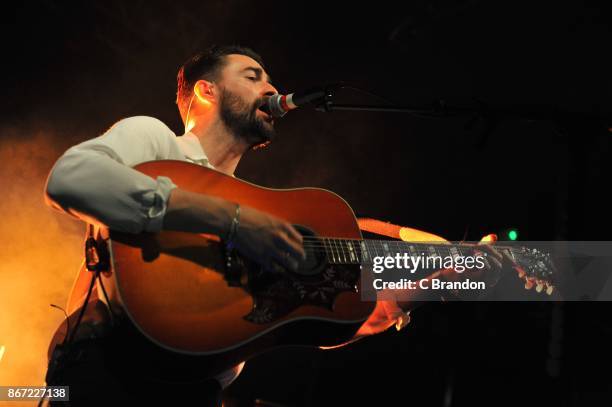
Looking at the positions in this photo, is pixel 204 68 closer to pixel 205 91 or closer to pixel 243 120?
pixel 205 91

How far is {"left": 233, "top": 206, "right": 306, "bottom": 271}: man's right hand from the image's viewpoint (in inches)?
66.6

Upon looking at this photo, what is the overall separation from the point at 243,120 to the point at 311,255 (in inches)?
39.4

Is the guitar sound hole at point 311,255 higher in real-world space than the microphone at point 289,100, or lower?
lower

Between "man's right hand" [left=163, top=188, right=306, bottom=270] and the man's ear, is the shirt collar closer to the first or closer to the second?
the man's ear

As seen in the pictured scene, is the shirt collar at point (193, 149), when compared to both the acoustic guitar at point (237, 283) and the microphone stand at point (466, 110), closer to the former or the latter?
the acoustic guitar at point (237, 283)

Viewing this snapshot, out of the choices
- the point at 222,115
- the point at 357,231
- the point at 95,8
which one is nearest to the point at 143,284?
the point at 357,231

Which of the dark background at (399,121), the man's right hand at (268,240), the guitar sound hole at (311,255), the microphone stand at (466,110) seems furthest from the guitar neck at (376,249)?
the dark background at (399,121)

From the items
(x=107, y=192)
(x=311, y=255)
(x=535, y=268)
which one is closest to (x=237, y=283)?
(x=311, y=255)

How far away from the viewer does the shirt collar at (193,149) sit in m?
2.25

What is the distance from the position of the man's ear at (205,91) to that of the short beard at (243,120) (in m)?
0.14

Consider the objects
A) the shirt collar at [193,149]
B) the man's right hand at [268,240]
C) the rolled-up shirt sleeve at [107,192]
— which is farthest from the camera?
the shirt collar at [193,149]

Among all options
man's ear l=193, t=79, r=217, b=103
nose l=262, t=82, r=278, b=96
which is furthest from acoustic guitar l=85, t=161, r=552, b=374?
man's ear l=193, t=79, r=217, b=103

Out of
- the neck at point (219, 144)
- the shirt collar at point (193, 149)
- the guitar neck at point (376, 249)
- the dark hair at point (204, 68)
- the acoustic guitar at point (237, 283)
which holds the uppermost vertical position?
the dark hair at point (204, 68)

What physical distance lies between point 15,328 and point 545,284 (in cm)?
369
